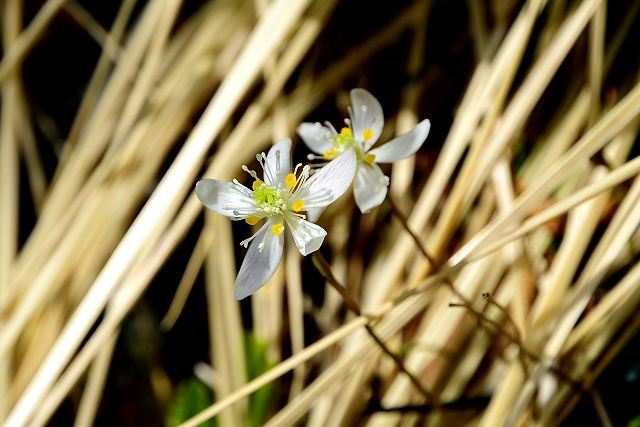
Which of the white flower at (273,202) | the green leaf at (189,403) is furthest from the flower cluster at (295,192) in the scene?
the green leaf at (189,403)

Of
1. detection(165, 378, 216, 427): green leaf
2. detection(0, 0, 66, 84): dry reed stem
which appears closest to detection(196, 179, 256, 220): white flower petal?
detection(165, 378, 216, 427): green leaf

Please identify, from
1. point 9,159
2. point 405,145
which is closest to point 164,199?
point 405,145

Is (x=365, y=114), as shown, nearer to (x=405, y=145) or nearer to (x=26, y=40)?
(x=405, y=145)

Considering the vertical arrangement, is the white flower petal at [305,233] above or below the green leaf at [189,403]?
above

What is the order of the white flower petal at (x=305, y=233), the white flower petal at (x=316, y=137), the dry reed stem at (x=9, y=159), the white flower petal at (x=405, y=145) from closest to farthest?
the white flower petal at (x=305, y=233), the white flower petal at (x=405, y=145), the white flower petal at (x=316, y=137), the dry reed stem at (x=9, y=159)

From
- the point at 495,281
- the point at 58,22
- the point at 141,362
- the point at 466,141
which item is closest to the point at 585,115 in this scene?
the point at 466,141

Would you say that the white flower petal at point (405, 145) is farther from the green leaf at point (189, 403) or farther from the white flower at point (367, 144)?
the green leaf at point (189, 403)

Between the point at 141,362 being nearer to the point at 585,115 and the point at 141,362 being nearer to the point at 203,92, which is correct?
the point at 203,92
